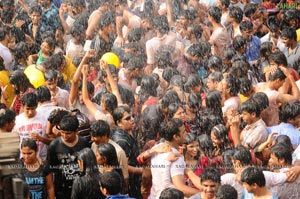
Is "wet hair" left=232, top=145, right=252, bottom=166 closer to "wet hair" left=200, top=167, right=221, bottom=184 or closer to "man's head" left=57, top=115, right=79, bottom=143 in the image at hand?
"wet hair" left=200, top=167, right=221, bottom=184

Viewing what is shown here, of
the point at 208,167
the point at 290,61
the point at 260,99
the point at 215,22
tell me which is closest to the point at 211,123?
the point at 260,99

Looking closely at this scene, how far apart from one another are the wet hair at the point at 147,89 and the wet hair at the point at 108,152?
286cm

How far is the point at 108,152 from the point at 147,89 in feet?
9.88

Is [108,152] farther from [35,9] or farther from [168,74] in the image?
[35,9]

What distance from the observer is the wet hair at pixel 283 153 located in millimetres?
9836

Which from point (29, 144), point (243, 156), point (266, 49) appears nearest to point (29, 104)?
point (29, 144)

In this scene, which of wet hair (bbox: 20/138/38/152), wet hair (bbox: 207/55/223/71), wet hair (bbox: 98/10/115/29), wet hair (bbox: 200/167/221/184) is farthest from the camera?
wet hair (bbox: 98/10/115/29)

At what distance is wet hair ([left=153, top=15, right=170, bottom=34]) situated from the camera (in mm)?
14867

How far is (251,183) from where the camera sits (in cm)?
917

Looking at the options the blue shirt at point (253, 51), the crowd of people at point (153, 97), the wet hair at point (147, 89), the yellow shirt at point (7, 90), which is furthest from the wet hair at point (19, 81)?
the blue shirt at point (253, 51)

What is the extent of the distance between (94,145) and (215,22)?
5.70m

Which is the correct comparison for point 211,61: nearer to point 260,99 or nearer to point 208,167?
point 260,99

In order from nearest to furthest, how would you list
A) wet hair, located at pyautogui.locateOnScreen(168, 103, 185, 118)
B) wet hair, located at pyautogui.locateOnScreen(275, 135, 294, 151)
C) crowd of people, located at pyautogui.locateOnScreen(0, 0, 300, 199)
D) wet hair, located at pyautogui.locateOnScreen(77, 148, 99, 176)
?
1. wet hair, located at pyautogui.locateOnScreen(77, 148, 99, 176)
2. crowd of people, located at pyautogui.locateOnScreen(0, 0, 300, 199)
3. wet hair, located at pyautogui.locateOnScreen(275, 135, 294, 151)
4. wet hair, located at pyautogui.locateOnScreen(168, 103, 185, 118)

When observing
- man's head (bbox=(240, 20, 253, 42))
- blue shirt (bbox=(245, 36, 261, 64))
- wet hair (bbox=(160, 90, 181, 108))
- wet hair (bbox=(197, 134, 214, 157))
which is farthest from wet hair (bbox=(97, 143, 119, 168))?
man's head (bbox=(240, 20, 253, 42))
